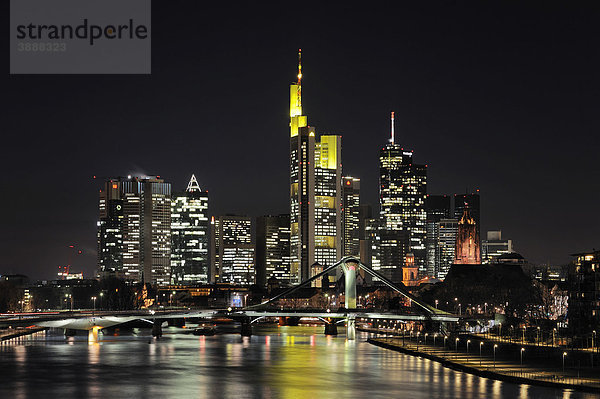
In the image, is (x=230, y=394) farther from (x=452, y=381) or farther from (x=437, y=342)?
(x=437, y=342)

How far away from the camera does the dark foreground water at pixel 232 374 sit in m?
74.9

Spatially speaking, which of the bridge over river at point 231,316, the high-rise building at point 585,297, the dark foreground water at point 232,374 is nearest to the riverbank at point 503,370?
the dark foreground water at point 232,374

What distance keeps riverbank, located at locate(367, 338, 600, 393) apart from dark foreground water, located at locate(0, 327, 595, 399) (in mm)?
1458

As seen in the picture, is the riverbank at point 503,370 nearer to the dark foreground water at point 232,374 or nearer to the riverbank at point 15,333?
the dark foreground water at point 232,374

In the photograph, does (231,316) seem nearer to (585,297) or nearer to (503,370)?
(585,297)

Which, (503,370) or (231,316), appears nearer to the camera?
(503,370)

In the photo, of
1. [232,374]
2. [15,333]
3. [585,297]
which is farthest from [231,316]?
[232,374]

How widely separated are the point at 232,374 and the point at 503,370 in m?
25.4

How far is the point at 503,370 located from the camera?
8669cm

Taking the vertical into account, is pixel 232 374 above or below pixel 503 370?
below

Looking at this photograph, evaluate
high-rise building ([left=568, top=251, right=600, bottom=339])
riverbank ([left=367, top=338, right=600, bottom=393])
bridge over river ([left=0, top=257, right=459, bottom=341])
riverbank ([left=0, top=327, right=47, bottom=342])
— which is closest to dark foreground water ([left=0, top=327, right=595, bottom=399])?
riverbank ([left=367, top=338, right=600, bottom=393])

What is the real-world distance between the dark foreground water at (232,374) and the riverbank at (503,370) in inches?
57.4

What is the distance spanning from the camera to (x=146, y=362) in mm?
104312

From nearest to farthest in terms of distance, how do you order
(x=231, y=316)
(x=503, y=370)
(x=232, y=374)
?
(x=503, y=370) < (x=232, y=374) < (x=231, y=316)
